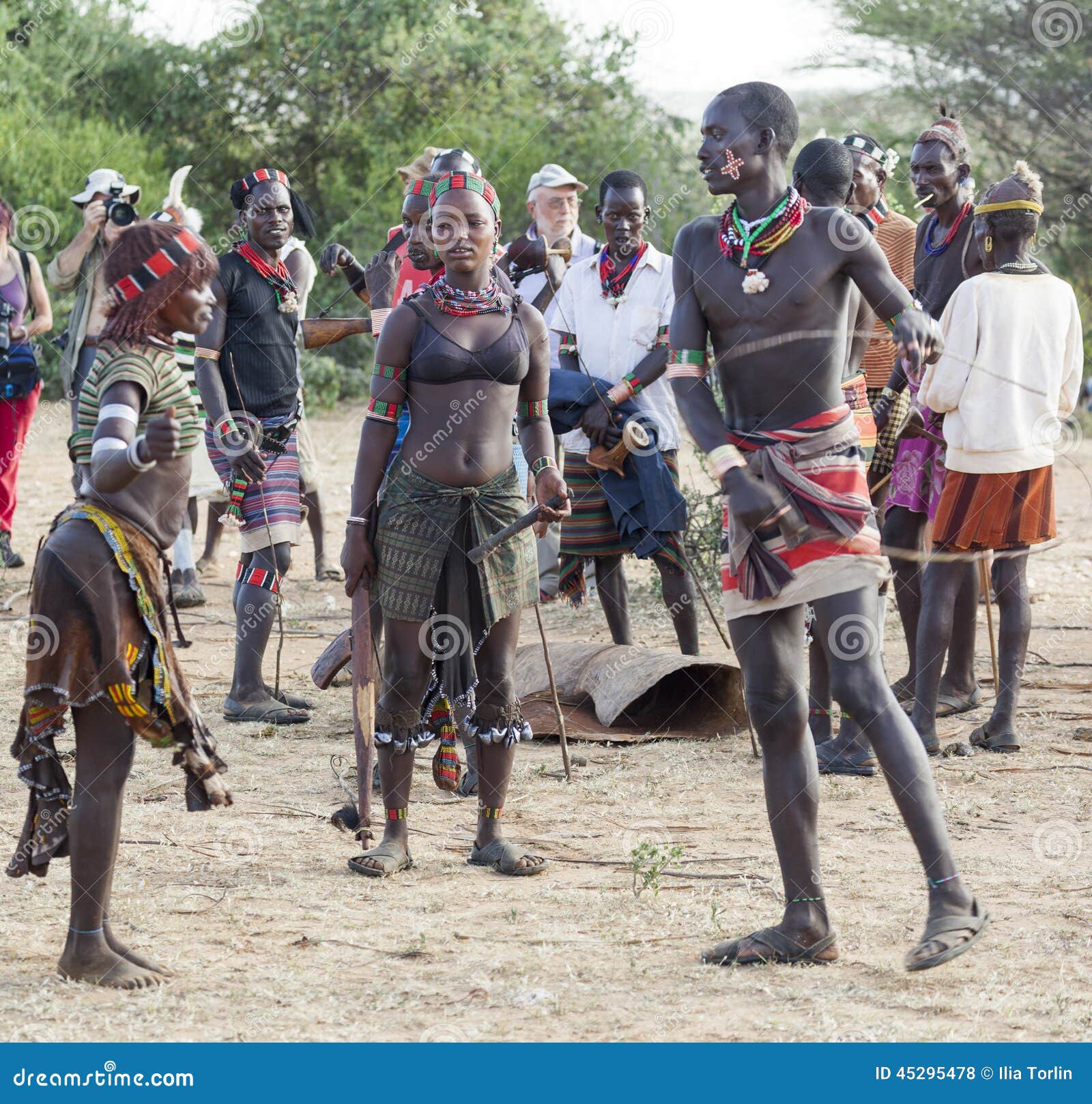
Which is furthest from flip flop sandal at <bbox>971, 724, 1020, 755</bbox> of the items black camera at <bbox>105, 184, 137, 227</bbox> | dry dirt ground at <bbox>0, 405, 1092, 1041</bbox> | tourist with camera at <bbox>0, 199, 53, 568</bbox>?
tourist with camera at <bbox>0, 199, 53, 568</bbox>

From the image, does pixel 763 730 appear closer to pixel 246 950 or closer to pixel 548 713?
pixel 246 950

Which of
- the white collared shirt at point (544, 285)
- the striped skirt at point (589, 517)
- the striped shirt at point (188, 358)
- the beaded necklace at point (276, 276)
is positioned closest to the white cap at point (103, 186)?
the striped shirt at point (188, 358)

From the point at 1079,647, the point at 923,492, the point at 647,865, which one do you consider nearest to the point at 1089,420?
the point at 1079,647

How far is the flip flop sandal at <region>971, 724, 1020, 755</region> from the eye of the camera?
5.81m

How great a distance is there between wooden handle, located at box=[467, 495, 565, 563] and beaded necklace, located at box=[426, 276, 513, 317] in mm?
584

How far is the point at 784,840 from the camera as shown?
3.77 m

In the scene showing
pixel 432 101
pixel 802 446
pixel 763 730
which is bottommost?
pixel 763 730

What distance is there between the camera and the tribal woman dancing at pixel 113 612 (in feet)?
11.3

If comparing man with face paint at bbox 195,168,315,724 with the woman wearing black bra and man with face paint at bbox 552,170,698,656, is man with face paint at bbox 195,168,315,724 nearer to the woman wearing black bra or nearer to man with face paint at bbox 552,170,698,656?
man with face paint at bbox 552,170,698,656

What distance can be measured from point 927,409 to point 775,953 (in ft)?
10.3

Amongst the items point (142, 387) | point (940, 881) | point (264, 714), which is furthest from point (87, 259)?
point (940, 881)

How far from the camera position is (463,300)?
4.41m

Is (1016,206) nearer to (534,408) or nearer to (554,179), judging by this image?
(534,408)

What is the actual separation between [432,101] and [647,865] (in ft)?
52.1
